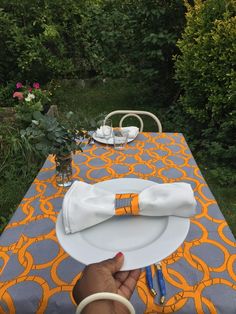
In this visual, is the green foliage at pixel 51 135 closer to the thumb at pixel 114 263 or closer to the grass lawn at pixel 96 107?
the thumb at pixel 114 263

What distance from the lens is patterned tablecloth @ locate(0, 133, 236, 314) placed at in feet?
3.15

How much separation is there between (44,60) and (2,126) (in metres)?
1.79

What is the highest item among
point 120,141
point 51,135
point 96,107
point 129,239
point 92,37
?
point 51,135

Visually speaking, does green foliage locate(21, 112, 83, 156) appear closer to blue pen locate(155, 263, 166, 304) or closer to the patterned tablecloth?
the patterned tablecloth

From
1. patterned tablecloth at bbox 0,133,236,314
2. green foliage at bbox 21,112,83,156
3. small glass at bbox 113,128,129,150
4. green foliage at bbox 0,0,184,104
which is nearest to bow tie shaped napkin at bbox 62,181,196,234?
patterned tablecloth at bbox 0,133,236,314

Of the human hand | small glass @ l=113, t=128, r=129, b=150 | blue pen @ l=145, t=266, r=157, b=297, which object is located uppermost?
the human hand

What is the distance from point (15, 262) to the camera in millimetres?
1103

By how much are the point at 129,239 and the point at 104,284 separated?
0.20m

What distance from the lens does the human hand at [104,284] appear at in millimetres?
848

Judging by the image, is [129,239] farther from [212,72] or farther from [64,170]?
[212,72]

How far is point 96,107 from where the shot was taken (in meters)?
5.24

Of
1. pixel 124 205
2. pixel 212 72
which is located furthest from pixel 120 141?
pixel 212 72

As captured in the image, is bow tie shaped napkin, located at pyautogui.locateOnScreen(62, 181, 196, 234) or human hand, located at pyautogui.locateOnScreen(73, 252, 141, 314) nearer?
human hand, located at pyautogui.locateOnScreen(73, 252, 141, 314)

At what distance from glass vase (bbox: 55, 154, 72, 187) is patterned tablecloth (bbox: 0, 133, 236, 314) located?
5 centimetres
